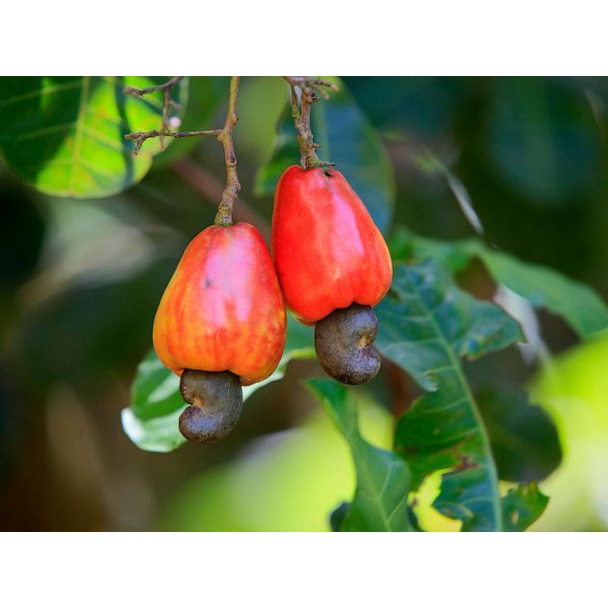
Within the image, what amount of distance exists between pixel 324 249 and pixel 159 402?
0.48 metres

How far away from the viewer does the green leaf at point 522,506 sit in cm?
125

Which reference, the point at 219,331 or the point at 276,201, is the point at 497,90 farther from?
the point at 219,331

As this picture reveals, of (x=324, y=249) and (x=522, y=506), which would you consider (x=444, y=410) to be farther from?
(x=324, y=249)

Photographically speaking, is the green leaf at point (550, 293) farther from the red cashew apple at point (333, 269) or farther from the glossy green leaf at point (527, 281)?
the red cashew apple at point (333, 269)

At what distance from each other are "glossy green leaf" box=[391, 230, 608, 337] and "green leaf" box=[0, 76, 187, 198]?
17.1 inches

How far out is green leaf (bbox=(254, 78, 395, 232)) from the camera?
1360mm

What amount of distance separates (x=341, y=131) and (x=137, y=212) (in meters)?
0.55

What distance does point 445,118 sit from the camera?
5.65 ft

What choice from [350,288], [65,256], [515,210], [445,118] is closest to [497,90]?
[445,118]

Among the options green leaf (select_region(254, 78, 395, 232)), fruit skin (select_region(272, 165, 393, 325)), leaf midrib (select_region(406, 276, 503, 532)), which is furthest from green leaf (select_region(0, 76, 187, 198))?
leaf midrib (select_region(406, 276, 503, 532))

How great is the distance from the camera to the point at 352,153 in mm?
1375

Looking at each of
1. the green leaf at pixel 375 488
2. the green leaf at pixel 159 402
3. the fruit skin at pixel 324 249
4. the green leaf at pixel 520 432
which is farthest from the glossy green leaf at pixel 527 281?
the fruit skin at pixel 324 249

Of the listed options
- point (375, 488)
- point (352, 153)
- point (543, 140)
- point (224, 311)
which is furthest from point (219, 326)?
point (543, 140)

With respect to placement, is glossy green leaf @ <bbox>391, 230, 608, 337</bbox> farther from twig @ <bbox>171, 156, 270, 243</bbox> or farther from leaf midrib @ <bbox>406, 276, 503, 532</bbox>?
twig @ <bbox>171, 156, 270, 243</bbox>
